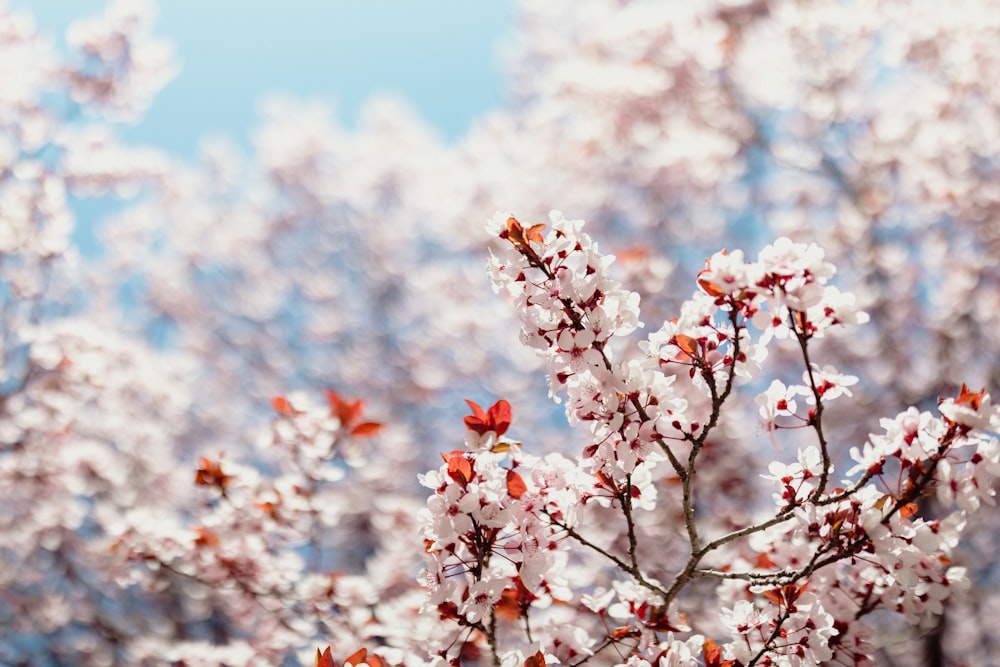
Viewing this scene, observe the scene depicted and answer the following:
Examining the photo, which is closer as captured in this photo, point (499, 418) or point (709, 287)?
point (709, 287)

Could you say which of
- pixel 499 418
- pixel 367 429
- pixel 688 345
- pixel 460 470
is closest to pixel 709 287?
pixel 688 345

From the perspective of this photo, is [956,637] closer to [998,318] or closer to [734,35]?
[998,318]

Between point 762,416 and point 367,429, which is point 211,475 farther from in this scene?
point 762,416

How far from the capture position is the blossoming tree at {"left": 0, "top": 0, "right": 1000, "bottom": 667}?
209 centimetres

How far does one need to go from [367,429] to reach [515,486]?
4.72 feet

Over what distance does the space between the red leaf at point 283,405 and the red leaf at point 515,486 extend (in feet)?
5.05

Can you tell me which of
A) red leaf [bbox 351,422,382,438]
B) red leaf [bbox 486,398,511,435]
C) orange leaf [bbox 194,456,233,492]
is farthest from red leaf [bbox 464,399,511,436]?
orange leaf [bbox 194,456,233,492]

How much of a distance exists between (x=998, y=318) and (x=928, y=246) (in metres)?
1.68

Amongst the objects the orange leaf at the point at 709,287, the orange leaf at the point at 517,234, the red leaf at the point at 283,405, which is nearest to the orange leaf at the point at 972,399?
the orange leaf at the point at 709,287

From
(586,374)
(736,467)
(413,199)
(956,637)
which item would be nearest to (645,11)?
(413,199)

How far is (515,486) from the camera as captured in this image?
Answer: 2.15 meters

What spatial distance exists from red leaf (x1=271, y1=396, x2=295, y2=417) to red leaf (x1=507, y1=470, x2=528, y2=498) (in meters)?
1.54

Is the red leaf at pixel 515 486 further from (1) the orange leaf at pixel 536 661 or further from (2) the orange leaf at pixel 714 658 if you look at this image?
(2) the orange leaf at pixel 714 658

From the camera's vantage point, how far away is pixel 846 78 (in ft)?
26.5
